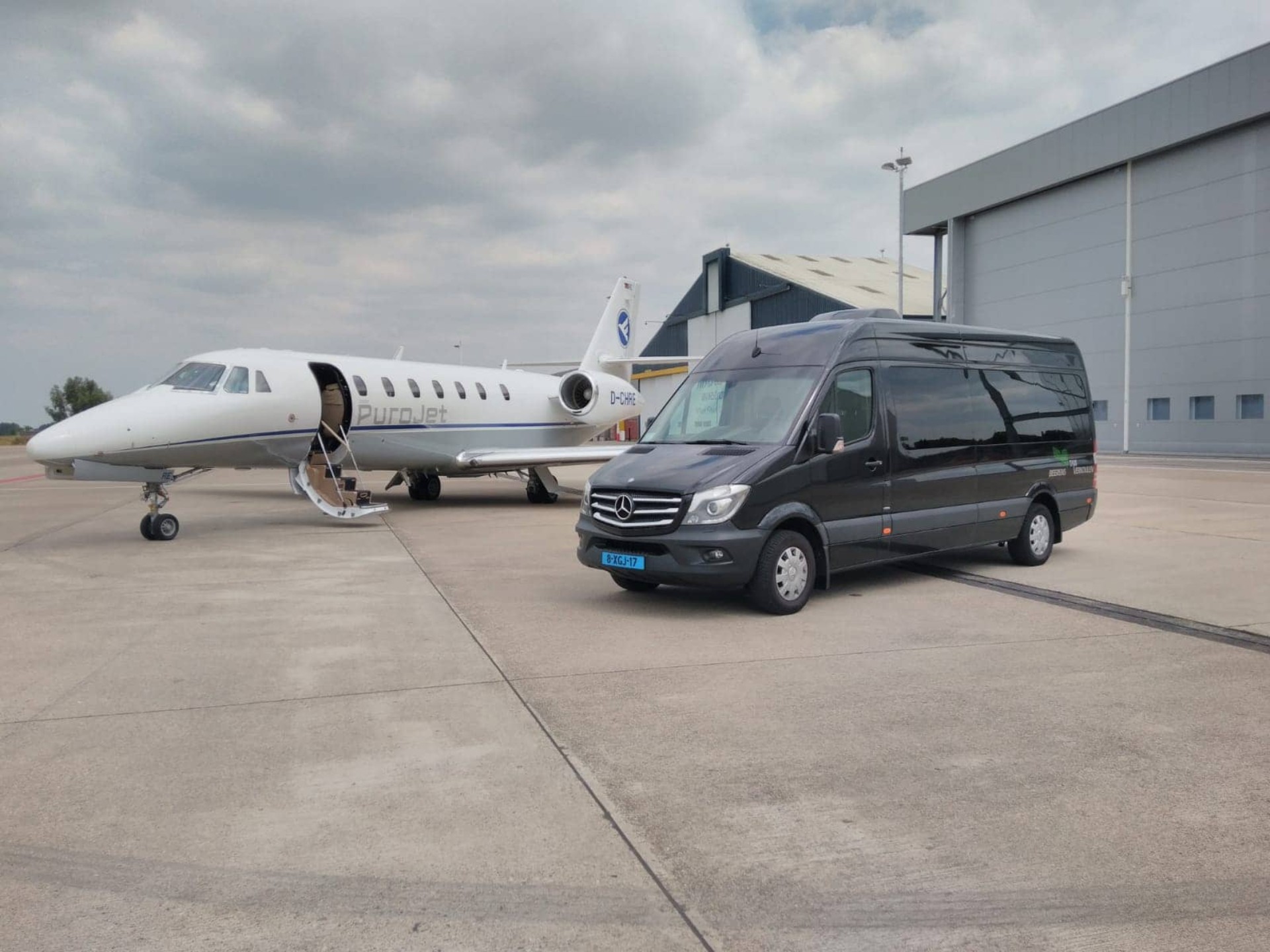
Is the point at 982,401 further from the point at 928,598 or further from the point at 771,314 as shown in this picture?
the point at 771,314

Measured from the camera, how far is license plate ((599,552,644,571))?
7488mm

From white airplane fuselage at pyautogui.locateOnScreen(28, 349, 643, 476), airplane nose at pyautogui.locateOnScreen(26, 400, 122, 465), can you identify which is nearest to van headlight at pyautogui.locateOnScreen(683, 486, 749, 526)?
airplane nose at pyautogui.locateOnScreen(26, 400, 122, 465)

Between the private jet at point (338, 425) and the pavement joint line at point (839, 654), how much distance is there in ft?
27.6

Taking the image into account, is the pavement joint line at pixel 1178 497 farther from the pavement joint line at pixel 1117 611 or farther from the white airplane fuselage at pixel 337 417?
the white airplane fuselage at pixel 337 417

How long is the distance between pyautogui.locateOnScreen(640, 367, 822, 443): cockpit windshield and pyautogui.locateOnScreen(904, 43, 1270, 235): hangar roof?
94.2 ft

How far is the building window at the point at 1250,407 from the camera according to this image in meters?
30.3

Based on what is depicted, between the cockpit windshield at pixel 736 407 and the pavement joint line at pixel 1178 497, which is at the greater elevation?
the cockpit windshield at pixel 736 407

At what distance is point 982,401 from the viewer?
9.46 m

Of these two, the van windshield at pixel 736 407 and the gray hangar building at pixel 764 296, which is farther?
the gray hangar building at pixel 764 296

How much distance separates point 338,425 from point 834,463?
427 inches

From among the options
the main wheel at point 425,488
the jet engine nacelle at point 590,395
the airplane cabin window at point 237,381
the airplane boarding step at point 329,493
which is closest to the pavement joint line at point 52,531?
the airplane cabin window at point 237,381

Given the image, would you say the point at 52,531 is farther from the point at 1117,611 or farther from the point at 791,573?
the point at 1117,611

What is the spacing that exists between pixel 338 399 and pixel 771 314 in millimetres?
35400

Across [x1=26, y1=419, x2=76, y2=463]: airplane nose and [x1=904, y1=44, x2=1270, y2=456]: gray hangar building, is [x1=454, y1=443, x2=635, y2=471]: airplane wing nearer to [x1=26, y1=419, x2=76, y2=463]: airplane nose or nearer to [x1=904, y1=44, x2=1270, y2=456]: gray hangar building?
[x1=26, y1=419, x2=76, y2=463]: airplane nose
